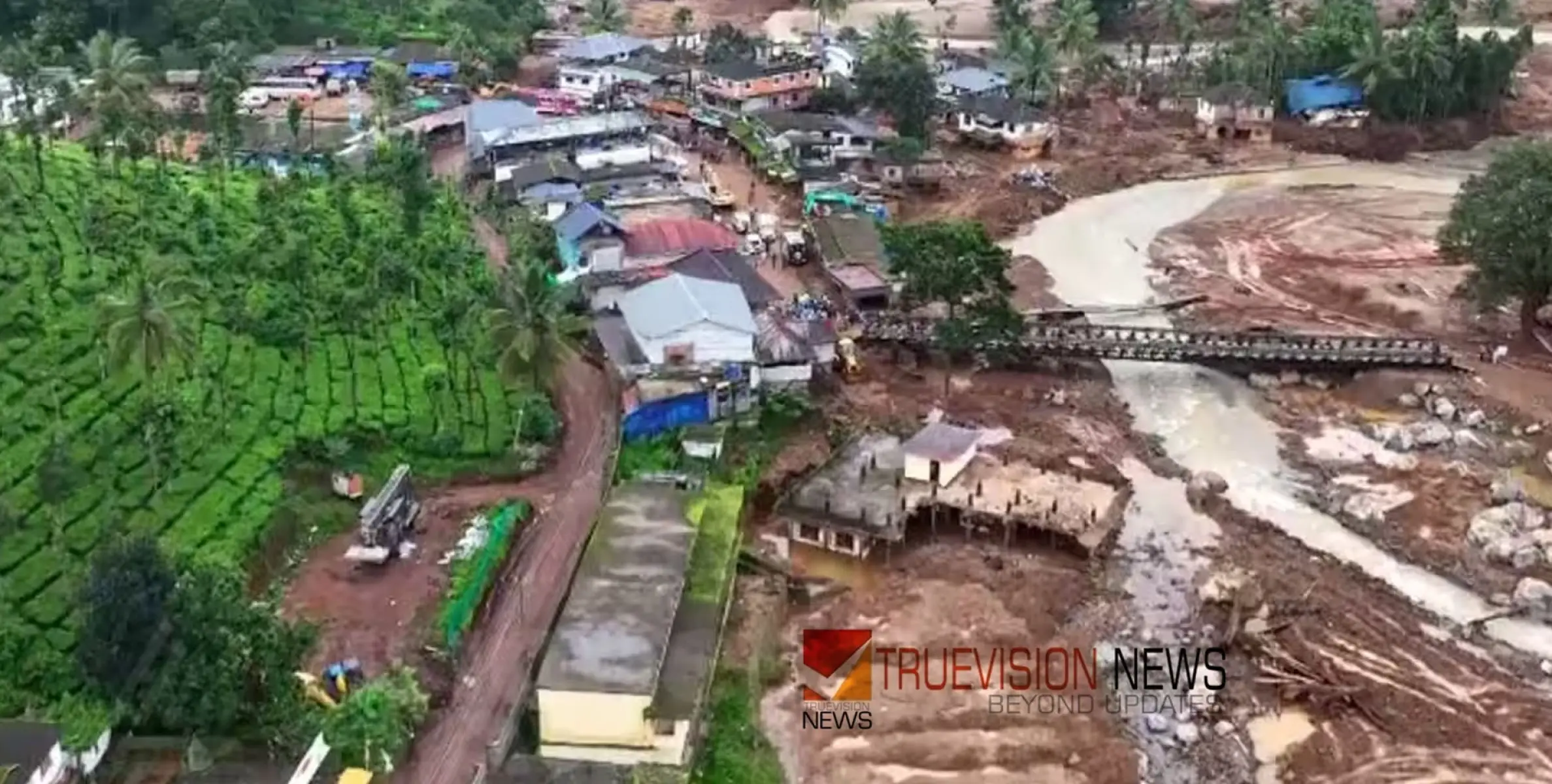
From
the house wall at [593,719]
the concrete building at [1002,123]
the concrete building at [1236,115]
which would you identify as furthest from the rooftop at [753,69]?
the house wall at [593,719]

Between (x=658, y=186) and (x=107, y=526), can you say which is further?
(x=658, y=186)

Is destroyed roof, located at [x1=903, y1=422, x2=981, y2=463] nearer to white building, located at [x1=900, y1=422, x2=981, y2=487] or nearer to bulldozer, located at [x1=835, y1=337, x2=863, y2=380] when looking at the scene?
white building, located at [x1=900, y1=422, x2=981, y2=487]

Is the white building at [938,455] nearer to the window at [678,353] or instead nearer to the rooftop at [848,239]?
the window at [678,353]

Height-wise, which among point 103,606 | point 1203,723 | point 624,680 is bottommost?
point 1203,723

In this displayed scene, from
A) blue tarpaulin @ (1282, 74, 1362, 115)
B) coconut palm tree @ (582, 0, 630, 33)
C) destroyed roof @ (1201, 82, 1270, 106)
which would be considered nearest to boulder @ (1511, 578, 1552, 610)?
destroyed roof @ (1201, 82, 1270, 106)

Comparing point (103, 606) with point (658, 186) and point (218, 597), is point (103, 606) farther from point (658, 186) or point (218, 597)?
point (658, 186)

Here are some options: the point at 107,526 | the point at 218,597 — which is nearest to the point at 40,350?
the point at 107,526

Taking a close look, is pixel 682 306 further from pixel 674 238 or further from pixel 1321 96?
pixel 1321 96
